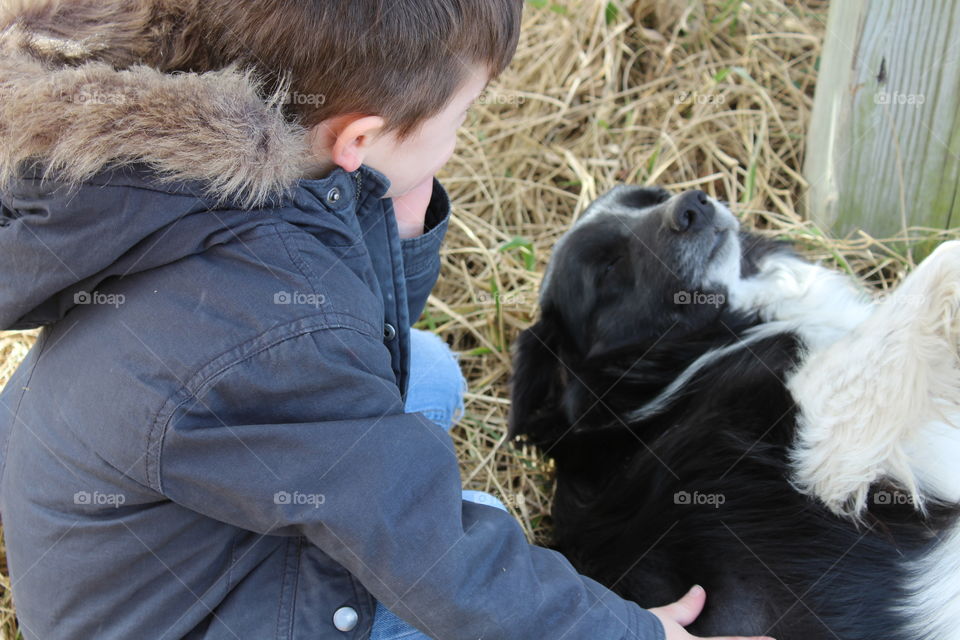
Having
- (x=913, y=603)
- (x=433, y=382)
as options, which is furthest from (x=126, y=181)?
(x=913, y=603)

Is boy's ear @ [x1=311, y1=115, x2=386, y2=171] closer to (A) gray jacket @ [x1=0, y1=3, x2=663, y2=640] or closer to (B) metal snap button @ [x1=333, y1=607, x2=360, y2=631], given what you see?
(A) gray jacket @ [x1=0, y1=3, x2=663, y2=640]

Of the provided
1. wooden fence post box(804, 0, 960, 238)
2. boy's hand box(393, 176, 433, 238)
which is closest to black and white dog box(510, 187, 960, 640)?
wooden fence post box(804, 0, 960, 238)

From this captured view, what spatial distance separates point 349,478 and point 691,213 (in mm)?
1641

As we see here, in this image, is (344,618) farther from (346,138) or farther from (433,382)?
(433,382)

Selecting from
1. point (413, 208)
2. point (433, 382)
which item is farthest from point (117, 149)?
point (433, 382)

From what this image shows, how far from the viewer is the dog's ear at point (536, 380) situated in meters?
2.86

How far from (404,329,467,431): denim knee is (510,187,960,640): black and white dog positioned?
9.4 inches

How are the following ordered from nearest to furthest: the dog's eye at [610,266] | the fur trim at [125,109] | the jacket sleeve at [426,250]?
the fur trim at [125,109] < the jacket sleeve at [426,250] < the dog's eye at [610,266]

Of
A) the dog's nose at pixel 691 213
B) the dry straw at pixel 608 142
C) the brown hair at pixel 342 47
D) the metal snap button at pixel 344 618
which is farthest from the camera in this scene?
the dry straw at pixel 608 142

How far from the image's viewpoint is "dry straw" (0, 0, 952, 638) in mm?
3594

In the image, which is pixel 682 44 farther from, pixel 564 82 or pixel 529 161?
pixel 529 161

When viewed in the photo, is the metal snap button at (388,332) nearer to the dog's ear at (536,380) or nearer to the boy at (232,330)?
the boy at (232,330)

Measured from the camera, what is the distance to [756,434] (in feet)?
7.58

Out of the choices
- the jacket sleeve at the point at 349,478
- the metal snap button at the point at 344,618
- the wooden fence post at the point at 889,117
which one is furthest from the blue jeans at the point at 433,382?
the wooden fence post at the point at 889,117
